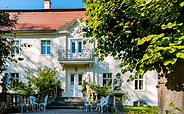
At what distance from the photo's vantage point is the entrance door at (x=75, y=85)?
15.4 metres

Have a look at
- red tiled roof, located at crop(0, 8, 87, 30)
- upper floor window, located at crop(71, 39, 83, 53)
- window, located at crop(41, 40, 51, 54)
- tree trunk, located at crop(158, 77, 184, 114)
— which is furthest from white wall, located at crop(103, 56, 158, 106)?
tree trunk, located at crop(158, 77, 184, 114)

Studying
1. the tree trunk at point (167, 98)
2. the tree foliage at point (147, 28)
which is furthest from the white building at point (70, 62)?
the tree trunk at point (167, 98)

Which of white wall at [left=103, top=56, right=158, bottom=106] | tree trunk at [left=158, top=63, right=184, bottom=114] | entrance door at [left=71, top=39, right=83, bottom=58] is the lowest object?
white wall at [left=103, top=56, right=158, bottom=106]

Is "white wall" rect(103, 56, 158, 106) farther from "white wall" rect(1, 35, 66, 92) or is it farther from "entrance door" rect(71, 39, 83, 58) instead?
"white wall" rect(1, 35, 66, 92)

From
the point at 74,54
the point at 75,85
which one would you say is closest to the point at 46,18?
the point at 74,54

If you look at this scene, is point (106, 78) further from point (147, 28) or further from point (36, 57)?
point (147, 28)

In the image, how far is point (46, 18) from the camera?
17.5 meters

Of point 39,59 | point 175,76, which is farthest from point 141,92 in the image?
point 175,76

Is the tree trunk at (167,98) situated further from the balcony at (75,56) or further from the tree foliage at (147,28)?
the balcony at (75,56)

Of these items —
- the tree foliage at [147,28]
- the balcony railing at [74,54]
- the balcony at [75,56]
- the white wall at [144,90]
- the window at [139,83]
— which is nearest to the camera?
the tree foliage at [147,28]

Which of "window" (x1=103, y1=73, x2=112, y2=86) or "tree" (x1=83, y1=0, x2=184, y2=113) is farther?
"window" (x1=103, y1=73, x2=112, y2=86)

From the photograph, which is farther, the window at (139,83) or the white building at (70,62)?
the window at (139,83)

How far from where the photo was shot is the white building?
50.4 feet

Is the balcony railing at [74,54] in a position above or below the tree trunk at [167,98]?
above
